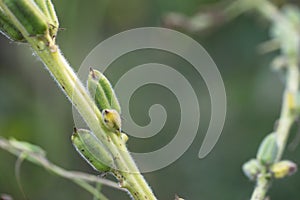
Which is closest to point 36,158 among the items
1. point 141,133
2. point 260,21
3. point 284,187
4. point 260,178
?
point 260,178

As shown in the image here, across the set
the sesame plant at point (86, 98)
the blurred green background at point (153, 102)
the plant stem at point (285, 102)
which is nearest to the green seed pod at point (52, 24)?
the sesame plant at point (86, 98)

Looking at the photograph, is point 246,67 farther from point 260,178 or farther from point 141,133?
point 260,178

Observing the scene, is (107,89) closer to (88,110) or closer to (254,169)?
(88,110)

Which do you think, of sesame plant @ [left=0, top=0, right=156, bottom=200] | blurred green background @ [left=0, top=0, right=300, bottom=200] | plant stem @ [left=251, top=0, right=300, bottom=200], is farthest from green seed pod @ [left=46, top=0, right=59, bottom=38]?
blurred green background @ [left=0, top=0, right=300, bottom=200]

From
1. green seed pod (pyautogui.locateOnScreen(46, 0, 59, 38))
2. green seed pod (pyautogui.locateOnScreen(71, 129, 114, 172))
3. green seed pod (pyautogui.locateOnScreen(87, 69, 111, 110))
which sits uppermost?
green seed pod (pyautogui.locateOnScreen(46, 0, 59, 38))

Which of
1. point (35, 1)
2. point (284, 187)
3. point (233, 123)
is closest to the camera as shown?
point (35, 1)

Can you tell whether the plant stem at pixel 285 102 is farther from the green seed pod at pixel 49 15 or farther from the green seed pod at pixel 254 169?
the green seed pod at pixel 49 15

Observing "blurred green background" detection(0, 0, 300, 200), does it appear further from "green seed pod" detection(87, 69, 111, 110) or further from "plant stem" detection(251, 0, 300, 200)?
"green seed pod" detection(87, 69, 111, 110)
